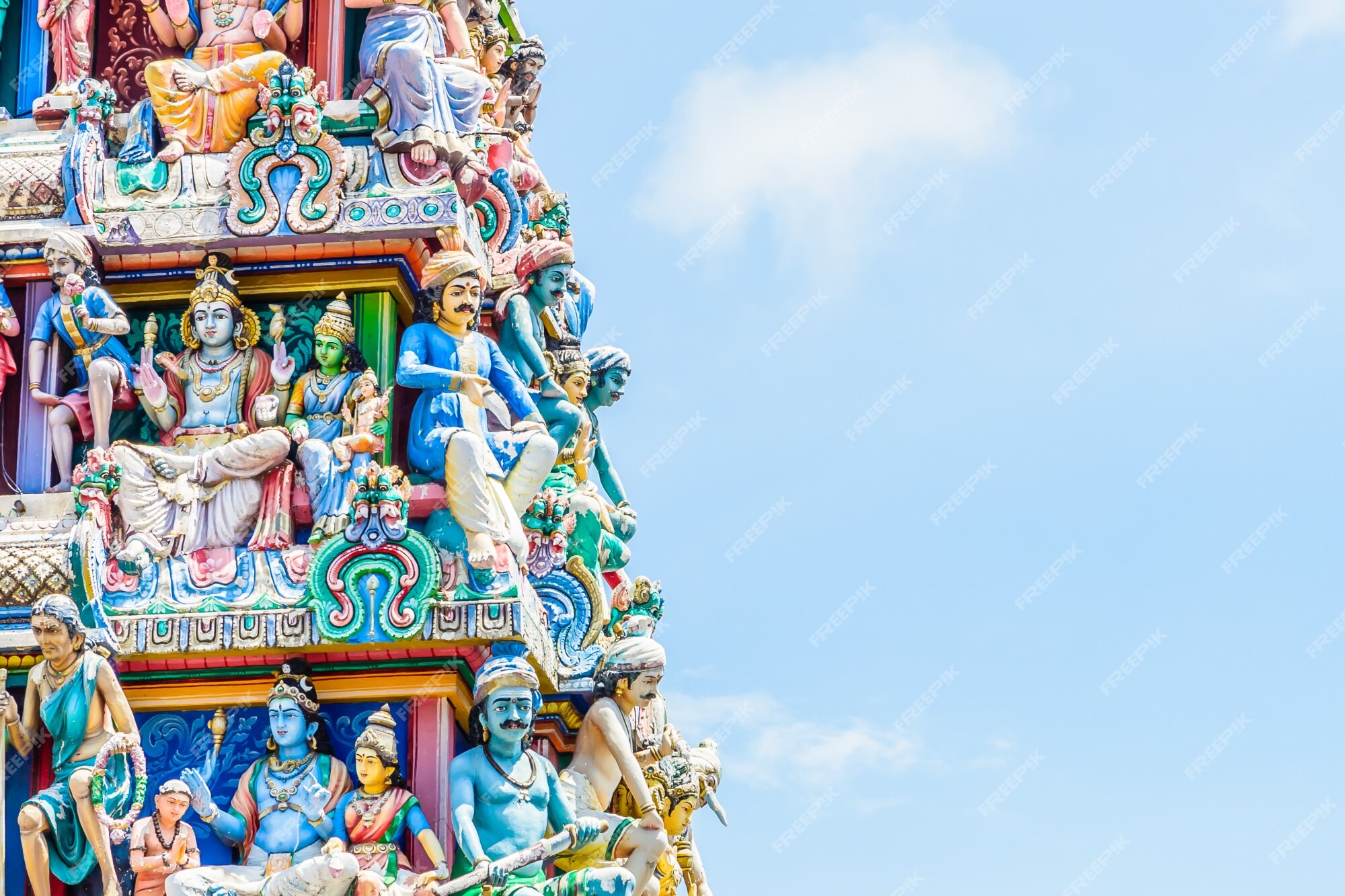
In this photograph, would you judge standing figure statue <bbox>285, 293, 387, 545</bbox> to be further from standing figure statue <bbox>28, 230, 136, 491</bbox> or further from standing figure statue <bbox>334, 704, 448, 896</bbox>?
standing figure statue <bbox>334, 704, 448, 896</bbox>

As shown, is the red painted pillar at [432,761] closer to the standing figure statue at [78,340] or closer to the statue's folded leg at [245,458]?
the statue's folded leg at [245,458]

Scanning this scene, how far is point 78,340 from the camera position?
83.2 feet

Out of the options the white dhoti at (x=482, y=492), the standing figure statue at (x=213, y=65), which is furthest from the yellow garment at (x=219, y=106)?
the white dhoti at (x=482, y=492)

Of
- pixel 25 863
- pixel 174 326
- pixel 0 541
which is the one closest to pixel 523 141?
pixel 174 326

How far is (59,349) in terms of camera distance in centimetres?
2564

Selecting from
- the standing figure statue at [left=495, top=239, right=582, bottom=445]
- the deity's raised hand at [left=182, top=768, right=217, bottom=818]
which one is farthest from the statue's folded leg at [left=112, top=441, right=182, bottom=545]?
the standing figure statue at [left=495, top=239, right=582, bottom=445]

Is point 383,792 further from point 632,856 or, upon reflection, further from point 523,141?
point 523,141

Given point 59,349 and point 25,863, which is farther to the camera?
point 59,349

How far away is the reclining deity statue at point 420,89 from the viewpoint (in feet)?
84.1

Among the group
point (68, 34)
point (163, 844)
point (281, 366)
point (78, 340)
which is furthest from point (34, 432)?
point (163, 844)

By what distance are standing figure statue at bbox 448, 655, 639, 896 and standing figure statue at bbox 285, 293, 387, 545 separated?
71.2 inches

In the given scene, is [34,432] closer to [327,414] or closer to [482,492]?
[327,414]

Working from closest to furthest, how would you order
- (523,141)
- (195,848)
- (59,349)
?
(195,848)
(59,349)
(523,141)

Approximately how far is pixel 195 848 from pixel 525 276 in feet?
20.1
